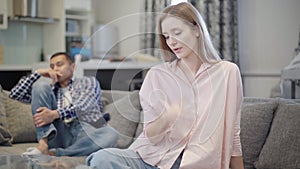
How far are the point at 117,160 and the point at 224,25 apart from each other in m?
2.95

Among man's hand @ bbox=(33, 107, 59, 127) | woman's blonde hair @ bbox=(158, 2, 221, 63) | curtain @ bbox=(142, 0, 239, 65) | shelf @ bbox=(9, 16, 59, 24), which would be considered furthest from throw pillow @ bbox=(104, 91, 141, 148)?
shelf @ bbox=(9, 16, 59, 24)

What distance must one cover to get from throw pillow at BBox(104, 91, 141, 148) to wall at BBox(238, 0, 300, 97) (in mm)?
2500

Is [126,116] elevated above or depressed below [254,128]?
above

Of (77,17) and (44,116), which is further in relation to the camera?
(77,17)

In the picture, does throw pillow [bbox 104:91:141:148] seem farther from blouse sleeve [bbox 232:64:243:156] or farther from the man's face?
the man's face

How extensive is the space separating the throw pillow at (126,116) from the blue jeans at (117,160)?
0.46ft

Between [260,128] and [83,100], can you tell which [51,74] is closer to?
[83,100]

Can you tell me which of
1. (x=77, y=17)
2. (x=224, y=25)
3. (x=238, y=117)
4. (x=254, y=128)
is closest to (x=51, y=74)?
(x=254, y=128)

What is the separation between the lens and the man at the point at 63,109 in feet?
6.52

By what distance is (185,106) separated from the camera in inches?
48.2

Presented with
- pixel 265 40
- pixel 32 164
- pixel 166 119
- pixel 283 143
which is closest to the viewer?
pixel 166 119

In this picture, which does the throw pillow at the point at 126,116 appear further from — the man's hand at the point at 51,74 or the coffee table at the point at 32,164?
the man's hand at the point at 51,74

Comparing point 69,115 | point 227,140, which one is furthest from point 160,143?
point 69,115

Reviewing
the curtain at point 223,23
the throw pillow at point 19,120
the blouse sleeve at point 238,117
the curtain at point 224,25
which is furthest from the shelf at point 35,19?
the blouse sleeve at point 238,117
